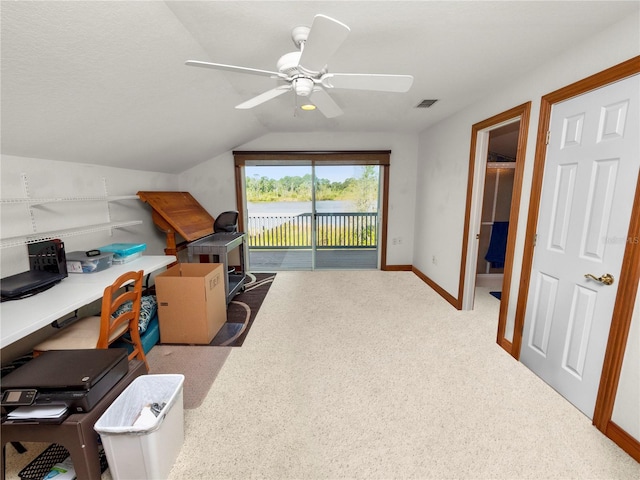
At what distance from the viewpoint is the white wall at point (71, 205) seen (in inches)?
76.0

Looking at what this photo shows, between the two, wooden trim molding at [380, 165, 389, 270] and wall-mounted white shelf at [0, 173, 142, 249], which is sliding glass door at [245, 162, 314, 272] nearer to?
wooden trim molding at [380, 165, 389, 270]

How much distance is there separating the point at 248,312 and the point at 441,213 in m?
2.69

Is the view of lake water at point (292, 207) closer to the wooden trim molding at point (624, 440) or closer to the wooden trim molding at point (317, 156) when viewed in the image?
the wooden trim molding at point (317, 156)

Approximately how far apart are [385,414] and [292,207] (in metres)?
4.73

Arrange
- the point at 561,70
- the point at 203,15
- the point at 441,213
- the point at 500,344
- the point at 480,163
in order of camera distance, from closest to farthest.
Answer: the point at 203,15 → the point at 561,70 → the point at 500,344 → the point at 480,163 → the point at 441,213

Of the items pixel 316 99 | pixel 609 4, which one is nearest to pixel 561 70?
pixel 609 4

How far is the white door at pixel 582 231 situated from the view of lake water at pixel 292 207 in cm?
353

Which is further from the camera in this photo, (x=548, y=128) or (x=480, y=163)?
(x=480, y=163)

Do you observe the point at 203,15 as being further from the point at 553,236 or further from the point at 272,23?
the point at 553,236

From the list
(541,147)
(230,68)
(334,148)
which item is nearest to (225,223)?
(334,148)

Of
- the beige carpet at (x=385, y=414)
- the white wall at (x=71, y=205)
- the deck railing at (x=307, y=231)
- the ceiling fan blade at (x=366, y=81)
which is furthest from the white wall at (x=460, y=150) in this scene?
the white wall at (x=71, y=205)

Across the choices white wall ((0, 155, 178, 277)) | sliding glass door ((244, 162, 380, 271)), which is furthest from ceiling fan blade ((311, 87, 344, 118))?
sliding glass door ((244, 162, 380, 271))

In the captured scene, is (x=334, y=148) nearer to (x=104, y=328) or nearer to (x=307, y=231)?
(x=307, y=231)

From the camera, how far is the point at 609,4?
1313 millimetres
